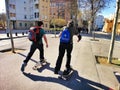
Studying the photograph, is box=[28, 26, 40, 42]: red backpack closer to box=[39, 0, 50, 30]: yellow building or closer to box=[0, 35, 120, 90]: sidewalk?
box=[0, 35, 120, 90]: sidewalk

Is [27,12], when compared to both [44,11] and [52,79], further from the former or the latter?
[52,79]

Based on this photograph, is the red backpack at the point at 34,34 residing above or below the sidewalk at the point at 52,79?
above

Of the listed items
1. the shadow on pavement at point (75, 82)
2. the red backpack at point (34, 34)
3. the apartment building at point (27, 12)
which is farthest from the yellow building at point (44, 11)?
the shadow on pavement at point (75, 82)

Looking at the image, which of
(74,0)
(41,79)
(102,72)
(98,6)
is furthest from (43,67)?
(74,0)

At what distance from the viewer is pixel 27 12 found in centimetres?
5550

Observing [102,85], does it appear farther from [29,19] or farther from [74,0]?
[29,19]

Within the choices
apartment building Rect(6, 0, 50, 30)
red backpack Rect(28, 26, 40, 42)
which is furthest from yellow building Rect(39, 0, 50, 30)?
red backpack Rect(28, 26, 40, 42)

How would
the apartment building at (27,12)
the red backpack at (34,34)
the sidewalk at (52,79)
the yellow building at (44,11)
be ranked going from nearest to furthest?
1. the sidewalk at (52,79)
2. the red backpack at (34,34)
3. the yellow building at (44,11)
4. the apartment building at (27,12)

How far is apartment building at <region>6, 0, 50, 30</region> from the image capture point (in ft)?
170

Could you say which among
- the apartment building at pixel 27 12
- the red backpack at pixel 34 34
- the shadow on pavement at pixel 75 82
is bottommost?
the shadow on pavement at pixel 75 82

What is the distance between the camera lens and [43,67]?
19.4ft

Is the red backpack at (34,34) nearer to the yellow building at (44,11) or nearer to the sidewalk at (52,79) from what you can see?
the sidewalk at (52,79)

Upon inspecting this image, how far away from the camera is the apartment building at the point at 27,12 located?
51781 millimetres

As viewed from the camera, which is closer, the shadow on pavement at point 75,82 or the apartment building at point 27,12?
the shadow on pavement at point 75,82
